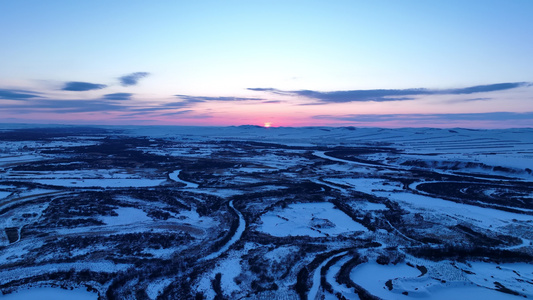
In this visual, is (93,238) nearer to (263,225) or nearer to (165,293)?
(165,293)

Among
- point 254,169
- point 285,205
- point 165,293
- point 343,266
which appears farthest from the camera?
point 254,169

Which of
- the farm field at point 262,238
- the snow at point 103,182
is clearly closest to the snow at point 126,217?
the farm field at point 262,238

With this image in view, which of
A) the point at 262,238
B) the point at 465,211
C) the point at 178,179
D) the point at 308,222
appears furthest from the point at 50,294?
the point at 465,211

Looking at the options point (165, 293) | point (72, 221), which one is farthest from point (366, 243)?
point (72, 221)

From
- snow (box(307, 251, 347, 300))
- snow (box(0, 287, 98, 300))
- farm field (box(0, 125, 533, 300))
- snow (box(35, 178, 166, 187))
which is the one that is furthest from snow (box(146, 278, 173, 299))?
snow (box(35, 178, 166, 187))

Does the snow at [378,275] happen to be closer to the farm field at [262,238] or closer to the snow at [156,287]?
the farm field at [262,238]
